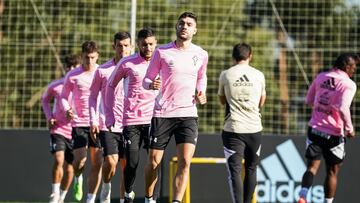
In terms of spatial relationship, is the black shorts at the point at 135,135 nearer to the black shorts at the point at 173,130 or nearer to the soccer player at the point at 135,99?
the soccer player at the point at 135,99

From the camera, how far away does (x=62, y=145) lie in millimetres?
15062

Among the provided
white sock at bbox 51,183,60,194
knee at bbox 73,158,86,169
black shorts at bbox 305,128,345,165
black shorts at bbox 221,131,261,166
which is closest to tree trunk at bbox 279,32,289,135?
white sock at bbox 51,183,60,194

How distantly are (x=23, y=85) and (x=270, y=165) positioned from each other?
6.45m

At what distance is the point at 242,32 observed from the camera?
26156 millimetres

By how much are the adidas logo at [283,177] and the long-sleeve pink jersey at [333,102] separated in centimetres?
394

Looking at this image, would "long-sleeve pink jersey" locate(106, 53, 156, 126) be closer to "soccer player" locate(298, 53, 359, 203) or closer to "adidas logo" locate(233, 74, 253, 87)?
"adidas logo" locate(233, 74, 253, 87)

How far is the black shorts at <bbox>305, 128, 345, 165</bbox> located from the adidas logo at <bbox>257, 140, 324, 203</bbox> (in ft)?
12.6

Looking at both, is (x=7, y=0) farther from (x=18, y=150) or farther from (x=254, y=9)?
(x=254, y=9)

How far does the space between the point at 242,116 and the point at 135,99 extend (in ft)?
4.29

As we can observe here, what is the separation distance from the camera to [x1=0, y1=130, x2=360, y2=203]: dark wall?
653 inches

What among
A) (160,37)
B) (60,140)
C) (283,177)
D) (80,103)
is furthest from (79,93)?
(160,37)

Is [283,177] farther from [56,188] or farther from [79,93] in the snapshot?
[79,93]

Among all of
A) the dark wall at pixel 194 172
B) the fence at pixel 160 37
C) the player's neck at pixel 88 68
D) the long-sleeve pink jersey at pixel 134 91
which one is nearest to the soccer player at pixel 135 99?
the long-sleeve pink jersey at pixel 134 91

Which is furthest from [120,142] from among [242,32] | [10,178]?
[242,32]
